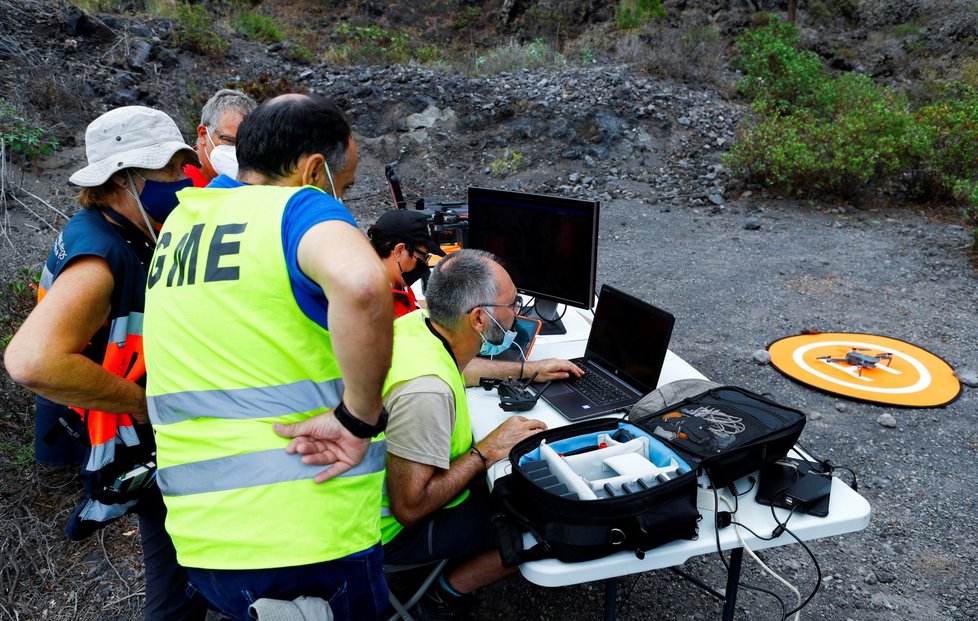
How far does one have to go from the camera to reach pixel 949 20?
15.4 m

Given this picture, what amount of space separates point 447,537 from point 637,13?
51.3 ft

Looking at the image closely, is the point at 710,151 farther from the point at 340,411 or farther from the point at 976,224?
the point at 340,411

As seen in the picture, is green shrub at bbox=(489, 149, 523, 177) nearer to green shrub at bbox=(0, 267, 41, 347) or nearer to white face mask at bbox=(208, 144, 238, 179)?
green shrub at bbox=(0, 267, 41, 347)

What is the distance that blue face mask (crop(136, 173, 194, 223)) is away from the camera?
182 cm

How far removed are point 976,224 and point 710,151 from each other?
3712mm

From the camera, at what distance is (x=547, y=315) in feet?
10.5

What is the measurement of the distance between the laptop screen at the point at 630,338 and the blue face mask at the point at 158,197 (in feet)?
5.23

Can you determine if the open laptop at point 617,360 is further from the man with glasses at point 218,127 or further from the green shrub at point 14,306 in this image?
the green shrub at point 14,306

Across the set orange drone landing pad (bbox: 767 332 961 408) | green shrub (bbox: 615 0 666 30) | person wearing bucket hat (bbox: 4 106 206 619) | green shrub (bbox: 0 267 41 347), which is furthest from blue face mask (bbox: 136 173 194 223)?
green shrub (bbox: 615 0 666 30)

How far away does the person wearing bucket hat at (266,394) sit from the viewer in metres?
1.21

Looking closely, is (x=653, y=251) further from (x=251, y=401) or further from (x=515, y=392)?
(x=251, y=401)

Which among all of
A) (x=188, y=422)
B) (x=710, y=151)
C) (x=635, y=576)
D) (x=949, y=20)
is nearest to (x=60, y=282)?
(x=188, y=422)

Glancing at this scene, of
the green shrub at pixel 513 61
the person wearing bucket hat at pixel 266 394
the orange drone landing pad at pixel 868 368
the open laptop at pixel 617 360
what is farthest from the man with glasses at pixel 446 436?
the green shrub at pixel 513 61

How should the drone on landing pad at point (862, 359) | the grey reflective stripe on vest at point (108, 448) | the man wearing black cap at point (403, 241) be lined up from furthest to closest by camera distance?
the drone on landing pad at point (862, 359) < the man wearing black cap at point (403, 241) < the grey reflective stripe on vest at point (108, 448)
